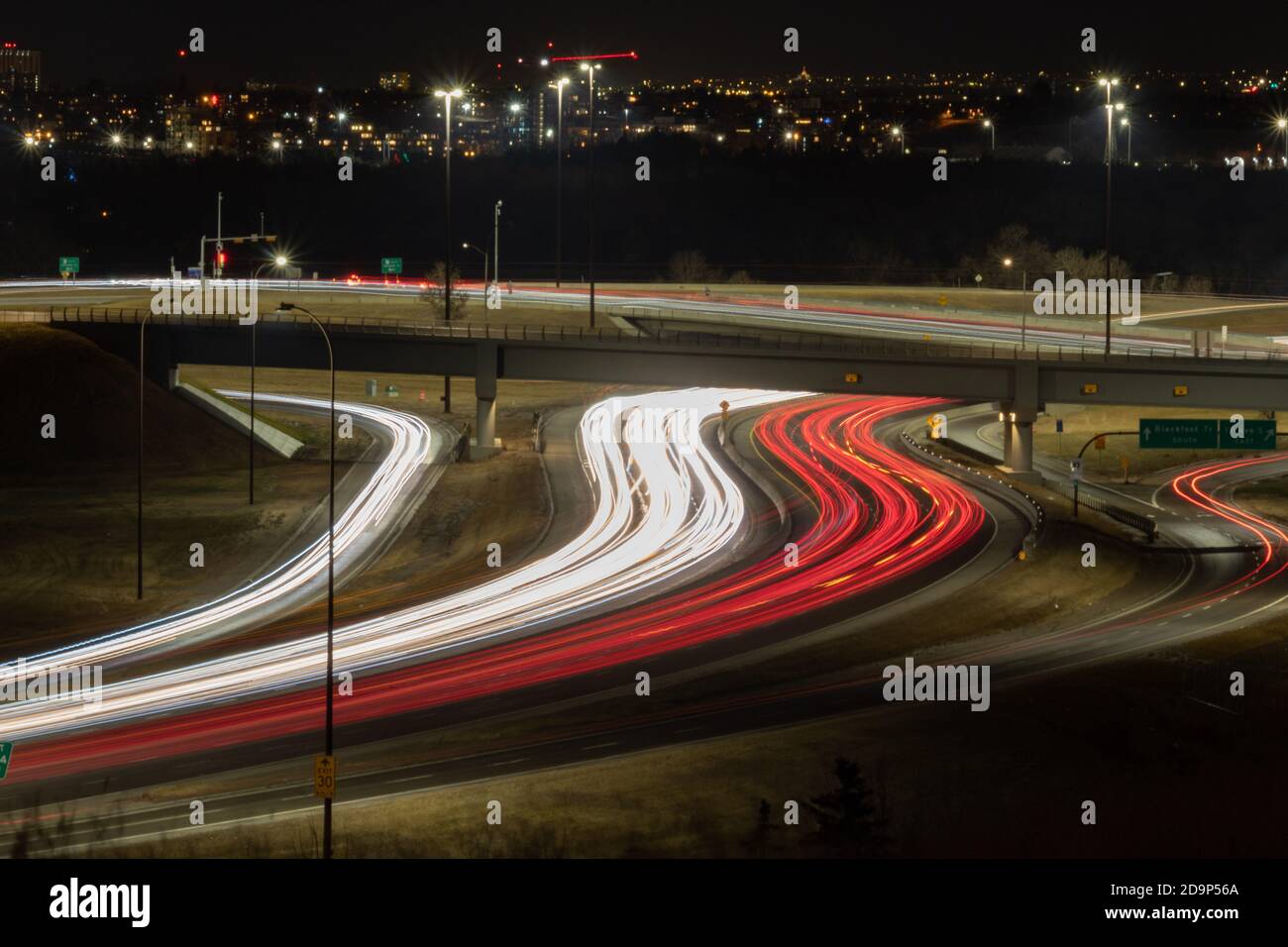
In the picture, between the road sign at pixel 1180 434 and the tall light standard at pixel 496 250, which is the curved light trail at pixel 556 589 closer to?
the road sign at pixel 1180 434

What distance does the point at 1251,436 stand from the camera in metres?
52.8

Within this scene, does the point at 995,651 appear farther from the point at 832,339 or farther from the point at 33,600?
the point at 832,339

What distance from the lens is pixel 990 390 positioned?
5162 cm

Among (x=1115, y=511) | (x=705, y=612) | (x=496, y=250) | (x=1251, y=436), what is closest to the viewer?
(x=705, y=612)

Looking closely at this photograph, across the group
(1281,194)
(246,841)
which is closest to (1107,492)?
(246,841)

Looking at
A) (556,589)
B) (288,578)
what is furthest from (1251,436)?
(288,578)

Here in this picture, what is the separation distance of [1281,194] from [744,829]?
138m

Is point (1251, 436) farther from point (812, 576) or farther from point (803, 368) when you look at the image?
point (812, 576)

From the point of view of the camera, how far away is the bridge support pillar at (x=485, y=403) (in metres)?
52.8

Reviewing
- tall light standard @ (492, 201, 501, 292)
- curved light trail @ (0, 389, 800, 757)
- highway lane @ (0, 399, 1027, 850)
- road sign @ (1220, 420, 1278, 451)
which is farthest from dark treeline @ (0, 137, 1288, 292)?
highway lane @ (0, 399, 1027, 850)

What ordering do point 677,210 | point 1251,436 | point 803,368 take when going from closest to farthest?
point 803,368 → point 1251,436 → point 677,210

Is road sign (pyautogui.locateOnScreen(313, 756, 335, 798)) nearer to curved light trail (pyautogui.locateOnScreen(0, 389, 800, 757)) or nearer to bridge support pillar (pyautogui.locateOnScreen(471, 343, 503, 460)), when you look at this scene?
curved light trail (pyautogui.locateOnScreen(0, 389, 800, 757))

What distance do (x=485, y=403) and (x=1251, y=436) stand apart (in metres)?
25.4

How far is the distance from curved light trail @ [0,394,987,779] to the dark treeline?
242 ft
